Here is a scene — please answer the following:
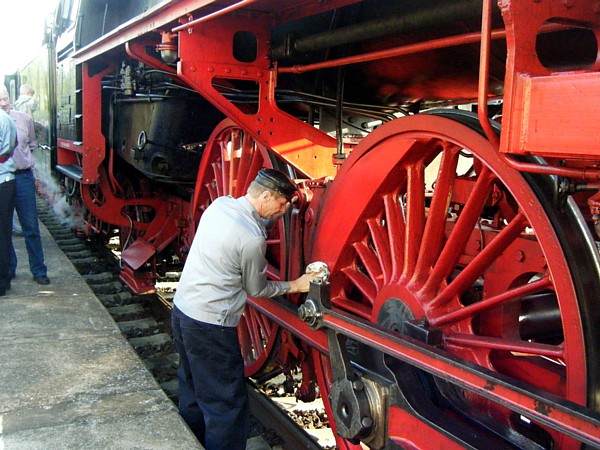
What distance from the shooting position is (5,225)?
495cm

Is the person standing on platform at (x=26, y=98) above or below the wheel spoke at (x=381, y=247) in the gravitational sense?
above

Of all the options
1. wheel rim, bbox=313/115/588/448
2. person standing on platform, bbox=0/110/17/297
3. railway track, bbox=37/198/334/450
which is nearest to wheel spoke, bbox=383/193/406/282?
wheel rim, bbox=313/115/588/448

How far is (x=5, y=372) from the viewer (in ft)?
11.0

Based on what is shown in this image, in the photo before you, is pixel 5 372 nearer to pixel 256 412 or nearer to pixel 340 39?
pixel 256 412

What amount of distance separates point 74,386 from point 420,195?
6.90 feet

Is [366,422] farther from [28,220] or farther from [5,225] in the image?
[28,220]

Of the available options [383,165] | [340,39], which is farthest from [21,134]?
[383,165]

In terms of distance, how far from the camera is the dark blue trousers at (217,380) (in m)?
2.89

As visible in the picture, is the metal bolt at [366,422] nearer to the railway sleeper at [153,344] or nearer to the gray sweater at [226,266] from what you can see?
the gray sweater at [226,266]

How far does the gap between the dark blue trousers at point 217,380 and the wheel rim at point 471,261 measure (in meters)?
A: 0.71

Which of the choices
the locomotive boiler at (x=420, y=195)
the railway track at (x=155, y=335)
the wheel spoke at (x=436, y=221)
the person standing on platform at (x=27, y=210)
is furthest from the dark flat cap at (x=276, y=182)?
the person standing on platform at (x=27, y=210)

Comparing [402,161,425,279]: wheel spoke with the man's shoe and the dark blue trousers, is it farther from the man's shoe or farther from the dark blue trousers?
the man's shoe

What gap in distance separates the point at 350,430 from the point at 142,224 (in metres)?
4.03

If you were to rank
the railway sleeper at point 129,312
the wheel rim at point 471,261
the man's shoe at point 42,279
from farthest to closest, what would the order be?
the railway sleeper at point 129,312
the man's shoe at point 42,279
the wheel rim at point 471,261
